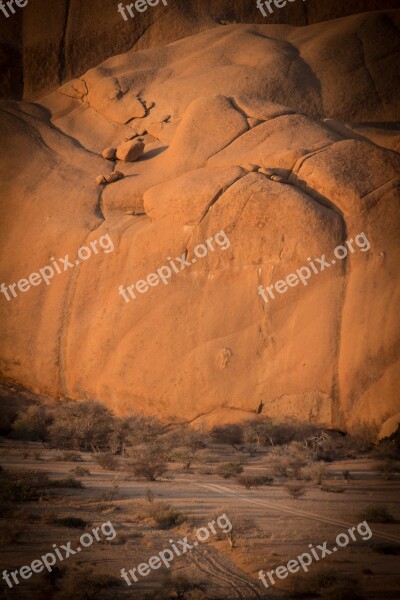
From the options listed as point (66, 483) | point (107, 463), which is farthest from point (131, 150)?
point (66, 483)

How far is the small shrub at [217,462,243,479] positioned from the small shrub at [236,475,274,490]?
29cm

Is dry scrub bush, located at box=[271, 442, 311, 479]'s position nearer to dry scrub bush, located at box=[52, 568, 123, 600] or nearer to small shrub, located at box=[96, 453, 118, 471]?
small shrub, located at box=[96, 453, 118, 471]

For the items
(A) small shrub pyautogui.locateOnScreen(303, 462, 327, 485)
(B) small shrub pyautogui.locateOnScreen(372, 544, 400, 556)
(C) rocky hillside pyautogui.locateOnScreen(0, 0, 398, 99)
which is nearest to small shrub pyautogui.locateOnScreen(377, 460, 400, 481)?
(A) small shrub pyautogui.locateOnScreen(303, 462, 327, 485)

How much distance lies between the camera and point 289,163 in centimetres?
1460

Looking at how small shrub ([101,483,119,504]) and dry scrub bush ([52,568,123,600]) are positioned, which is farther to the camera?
small shrub ([101,483,119,504])

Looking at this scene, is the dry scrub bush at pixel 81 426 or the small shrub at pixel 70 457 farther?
the dry scrub bush at pixel 81 426

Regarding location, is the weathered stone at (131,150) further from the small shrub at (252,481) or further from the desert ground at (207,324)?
the small shrub at (252,481)

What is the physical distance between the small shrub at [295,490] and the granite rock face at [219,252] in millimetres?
2757

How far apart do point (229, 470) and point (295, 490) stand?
1.53 meters

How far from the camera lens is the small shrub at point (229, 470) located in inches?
454

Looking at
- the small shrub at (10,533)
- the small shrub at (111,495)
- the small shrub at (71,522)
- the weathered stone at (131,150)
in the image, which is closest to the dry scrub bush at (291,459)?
the small shrub at (111,495)

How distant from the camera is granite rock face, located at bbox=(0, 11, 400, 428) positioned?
1359 cm

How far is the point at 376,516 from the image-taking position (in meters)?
9.45

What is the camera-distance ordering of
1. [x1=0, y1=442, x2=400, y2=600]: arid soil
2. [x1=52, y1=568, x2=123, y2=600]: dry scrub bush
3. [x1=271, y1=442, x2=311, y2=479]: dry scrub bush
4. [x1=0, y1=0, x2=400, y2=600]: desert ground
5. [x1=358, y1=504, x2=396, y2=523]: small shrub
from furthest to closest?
[x1=271, y1=442, x2=311, y2=479]: dry scrub bush → [x1=358, y1=504, x2=396, y2=523]: small shrub → [x1=0, y1=0, x2=400, y2=600]: desert ground → [x1=0, y1=442, x2=400, y2=600]: arid soil → [x1=52, y1=568, x2=123, y2=600]: dry scrub bush
